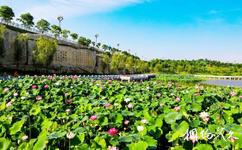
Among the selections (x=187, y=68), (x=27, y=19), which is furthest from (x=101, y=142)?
(x=187, y=68)

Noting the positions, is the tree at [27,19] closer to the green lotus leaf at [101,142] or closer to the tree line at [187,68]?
the tree line at [187,68]

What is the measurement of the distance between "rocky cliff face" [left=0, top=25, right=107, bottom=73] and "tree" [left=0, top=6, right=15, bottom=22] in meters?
14.1

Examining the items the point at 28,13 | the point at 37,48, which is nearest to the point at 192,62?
the point at 28,13

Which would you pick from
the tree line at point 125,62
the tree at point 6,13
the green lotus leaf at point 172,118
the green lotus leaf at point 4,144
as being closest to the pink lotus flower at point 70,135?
the green lotus leaf at point 4,144

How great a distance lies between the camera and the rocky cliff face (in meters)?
56.7

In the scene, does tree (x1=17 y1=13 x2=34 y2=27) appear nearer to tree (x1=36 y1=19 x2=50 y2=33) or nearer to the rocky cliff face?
tree (x1=36 y1=19 x2=50 y2=33)

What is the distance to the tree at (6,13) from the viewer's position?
80625mm

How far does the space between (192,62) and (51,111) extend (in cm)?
17069

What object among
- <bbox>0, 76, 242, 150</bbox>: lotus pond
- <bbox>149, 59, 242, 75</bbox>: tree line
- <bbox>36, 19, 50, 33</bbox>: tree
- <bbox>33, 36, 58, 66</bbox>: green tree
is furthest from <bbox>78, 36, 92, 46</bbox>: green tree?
<bbox>0, 76, 242, 150</bbox>: lotus pond

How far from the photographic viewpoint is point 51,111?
620cm

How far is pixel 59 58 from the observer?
242 feet

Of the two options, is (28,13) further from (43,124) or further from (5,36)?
(43,124)

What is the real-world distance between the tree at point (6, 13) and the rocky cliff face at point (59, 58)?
14.1 meters

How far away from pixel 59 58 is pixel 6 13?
1843cm
